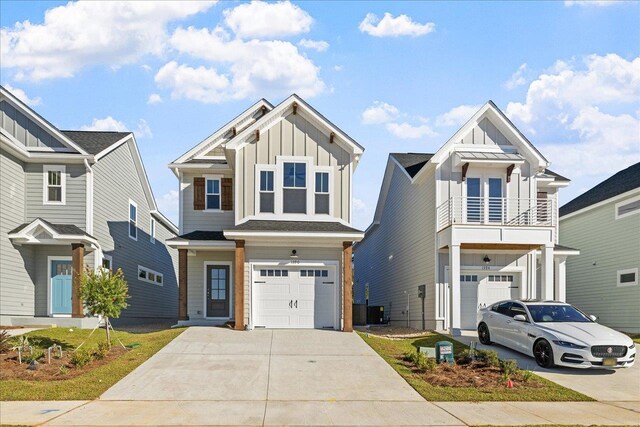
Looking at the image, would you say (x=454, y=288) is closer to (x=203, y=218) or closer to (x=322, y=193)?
(x=322, y=193)

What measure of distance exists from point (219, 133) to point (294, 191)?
5365 mm

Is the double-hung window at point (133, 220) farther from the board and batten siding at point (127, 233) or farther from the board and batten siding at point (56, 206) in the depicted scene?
the board and batten siding at point (56, 206)

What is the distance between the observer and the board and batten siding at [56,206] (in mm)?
24375

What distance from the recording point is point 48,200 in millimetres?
24500

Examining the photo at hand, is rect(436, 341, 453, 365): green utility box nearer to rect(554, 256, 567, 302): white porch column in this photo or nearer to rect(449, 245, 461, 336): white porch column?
rect(449, 245, 461, 336): white porch column

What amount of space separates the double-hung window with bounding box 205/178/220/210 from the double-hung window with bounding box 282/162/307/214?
14.0 feet

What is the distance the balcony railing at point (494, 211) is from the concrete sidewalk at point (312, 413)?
11256 millimetres

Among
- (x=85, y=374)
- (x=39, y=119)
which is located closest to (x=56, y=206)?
(x=39, y=119)

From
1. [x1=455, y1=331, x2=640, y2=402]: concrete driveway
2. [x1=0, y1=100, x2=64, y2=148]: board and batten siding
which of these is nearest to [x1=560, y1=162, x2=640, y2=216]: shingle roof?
[x1=455, y1=331, x2=640, y2=402]: concrete driveway

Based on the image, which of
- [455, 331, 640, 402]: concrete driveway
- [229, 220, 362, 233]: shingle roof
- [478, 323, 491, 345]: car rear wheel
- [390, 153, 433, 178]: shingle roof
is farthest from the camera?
[390, 153, 433, 178]: shingle roof

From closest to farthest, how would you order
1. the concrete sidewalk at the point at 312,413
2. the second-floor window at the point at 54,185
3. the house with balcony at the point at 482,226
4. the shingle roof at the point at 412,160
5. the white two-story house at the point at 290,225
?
the concrete sidewalk at the point at 312,413 < the white two-story house at the point at 290,225 < the house with balcony at the point at 482,226 < the second-floor window at the point at 54,185 < the shingle roof at the point at 412,160

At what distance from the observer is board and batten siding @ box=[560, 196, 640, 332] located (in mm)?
25641

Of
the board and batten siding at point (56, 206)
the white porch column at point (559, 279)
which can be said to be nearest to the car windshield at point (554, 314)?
the white porch column at point (559, 279)

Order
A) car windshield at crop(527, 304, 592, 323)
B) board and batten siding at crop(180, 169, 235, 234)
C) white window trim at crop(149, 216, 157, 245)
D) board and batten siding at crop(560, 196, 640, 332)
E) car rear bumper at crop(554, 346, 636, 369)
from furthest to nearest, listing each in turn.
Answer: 1. white window trim at crop(149, 216, 157, 245)
2. board and batten siding at crop(180, 169, 235, 234)
3. board and batten siding at crop(560, 196, 640, 332)
4. car windshield at crop(527, 304, 592, 323)
5. car rear bumper at crop(554, 346, 636, 369)
